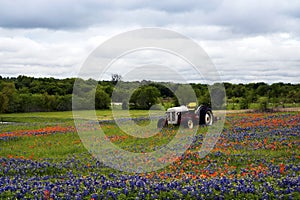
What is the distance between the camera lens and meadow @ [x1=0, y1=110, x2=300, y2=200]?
9250 mm

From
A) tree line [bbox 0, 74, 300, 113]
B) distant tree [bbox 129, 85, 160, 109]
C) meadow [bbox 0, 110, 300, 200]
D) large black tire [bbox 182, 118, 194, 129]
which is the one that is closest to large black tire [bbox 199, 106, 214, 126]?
large black tire [bbox 182, 118, 194, 129]

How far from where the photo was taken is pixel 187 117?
83.8 ft

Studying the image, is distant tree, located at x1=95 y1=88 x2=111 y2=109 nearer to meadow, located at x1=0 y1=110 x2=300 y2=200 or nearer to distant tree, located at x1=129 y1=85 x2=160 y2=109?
distant tree, located at x1=129 y1=85 x2=160 y2=109

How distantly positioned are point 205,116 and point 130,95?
Result: 8.29 metres

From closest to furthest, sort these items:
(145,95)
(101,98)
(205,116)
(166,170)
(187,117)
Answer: (166,170) < (187,117) < (205,116) < (145,95) < (101,98)

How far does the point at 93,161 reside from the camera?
1550cm

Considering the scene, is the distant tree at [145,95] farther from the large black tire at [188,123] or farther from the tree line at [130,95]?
the large black tire at [188,123]

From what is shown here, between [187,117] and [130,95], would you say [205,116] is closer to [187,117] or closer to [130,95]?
[187,117]

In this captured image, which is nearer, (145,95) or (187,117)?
(187,117)

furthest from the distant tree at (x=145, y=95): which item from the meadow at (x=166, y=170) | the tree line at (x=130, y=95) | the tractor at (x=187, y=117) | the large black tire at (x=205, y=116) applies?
the meadow at (x=166, y=170)

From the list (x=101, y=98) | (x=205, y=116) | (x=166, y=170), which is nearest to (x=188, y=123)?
(x=205, y=116)

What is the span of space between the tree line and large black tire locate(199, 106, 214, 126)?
470cm

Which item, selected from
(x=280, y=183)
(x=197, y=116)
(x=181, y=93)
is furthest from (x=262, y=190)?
(x=181, y=93)

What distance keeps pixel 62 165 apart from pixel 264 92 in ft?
160
